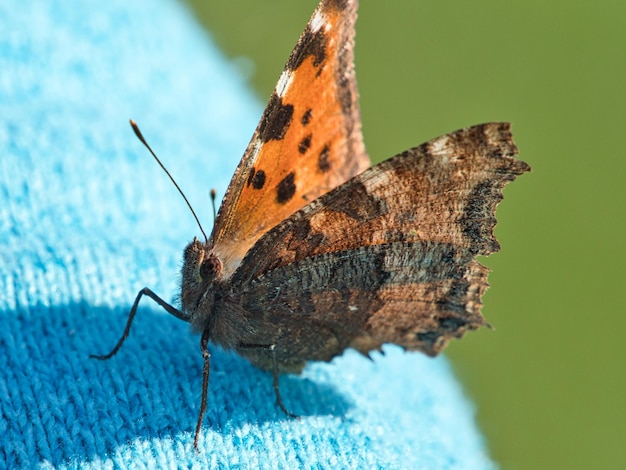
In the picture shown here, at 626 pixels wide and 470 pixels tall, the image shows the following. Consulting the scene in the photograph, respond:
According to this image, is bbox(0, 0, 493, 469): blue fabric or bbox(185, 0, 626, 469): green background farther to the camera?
bbox(185, 0, 626, 469): green background

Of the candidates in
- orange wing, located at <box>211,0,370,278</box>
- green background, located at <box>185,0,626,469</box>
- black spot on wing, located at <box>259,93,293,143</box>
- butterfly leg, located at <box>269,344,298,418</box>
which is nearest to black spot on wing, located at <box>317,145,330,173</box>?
orange wing, located at <box>211,0,370,278</box>

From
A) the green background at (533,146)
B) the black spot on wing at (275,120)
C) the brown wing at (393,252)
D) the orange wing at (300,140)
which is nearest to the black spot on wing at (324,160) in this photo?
the orange wing at (300,140)

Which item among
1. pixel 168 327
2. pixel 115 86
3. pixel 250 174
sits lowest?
pixel 168 327

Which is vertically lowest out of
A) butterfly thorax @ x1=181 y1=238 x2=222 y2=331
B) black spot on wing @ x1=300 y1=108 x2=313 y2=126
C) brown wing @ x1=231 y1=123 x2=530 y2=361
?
brown wing @ x1=231 y1=123 x2=530 y2=361

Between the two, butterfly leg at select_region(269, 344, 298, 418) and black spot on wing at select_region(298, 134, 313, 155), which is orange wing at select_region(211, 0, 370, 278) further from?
butterfly leg at select_region(269, 344, 298, 418)

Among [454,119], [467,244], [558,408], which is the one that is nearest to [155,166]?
[467,244]

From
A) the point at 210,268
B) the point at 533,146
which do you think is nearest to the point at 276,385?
the point at 210,268

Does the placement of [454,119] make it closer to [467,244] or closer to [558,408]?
[558,408]

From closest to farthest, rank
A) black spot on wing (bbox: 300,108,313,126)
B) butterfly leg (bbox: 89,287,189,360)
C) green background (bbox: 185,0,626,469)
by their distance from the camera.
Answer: butterfly leg (bbox: 89,287,189,360) → black spot on wing (bbox: 300,108,313,126) → green background (bbox: 185,0,626,469)
